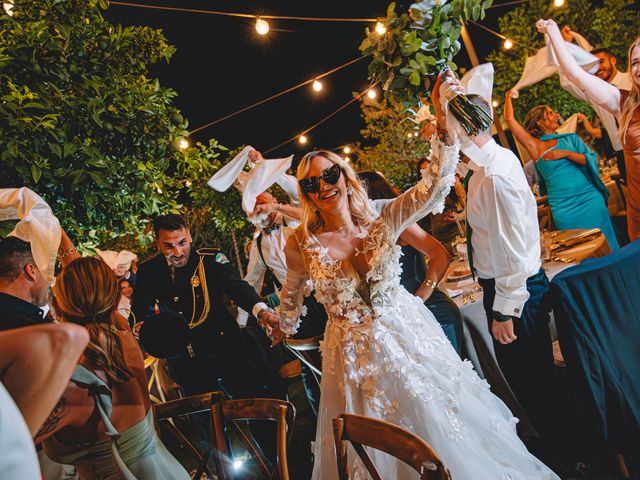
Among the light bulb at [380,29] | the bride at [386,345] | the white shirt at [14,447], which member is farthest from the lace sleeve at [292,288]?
the white shirt at [14,447]

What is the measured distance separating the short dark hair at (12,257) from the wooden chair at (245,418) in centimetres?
154

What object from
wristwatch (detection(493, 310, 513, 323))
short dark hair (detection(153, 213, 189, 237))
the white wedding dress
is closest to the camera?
the white wedding dress

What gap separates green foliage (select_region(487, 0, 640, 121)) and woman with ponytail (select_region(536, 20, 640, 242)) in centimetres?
749

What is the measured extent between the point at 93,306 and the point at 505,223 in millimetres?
2280

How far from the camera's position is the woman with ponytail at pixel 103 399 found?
1.86 meters

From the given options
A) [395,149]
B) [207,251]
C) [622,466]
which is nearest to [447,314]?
[622,466]

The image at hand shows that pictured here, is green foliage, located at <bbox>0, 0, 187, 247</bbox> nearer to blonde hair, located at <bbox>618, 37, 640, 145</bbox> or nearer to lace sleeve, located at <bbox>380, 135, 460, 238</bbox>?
lace sleeve, located at <bbox>380, 135, 460, 238</bbox>

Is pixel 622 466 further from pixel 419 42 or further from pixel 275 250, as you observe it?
pixel 275 250

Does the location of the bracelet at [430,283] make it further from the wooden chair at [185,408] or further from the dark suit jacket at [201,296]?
the dark suit jacket at [201,296]

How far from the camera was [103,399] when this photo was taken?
189 cm

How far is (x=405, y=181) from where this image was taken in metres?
12.4

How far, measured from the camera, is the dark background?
336 inches

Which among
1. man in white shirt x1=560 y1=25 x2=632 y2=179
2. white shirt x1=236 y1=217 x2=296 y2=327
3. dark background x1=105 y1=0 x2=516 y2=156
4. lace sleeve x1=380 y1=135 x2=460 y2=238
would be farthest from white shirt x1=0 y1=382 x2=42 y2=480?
dark background x1=105 y1=0 x2=516 y2=156

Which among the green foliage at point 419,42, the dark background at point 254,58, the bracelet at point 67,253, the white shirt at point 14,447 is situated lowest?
the white shirt at point 14,447
